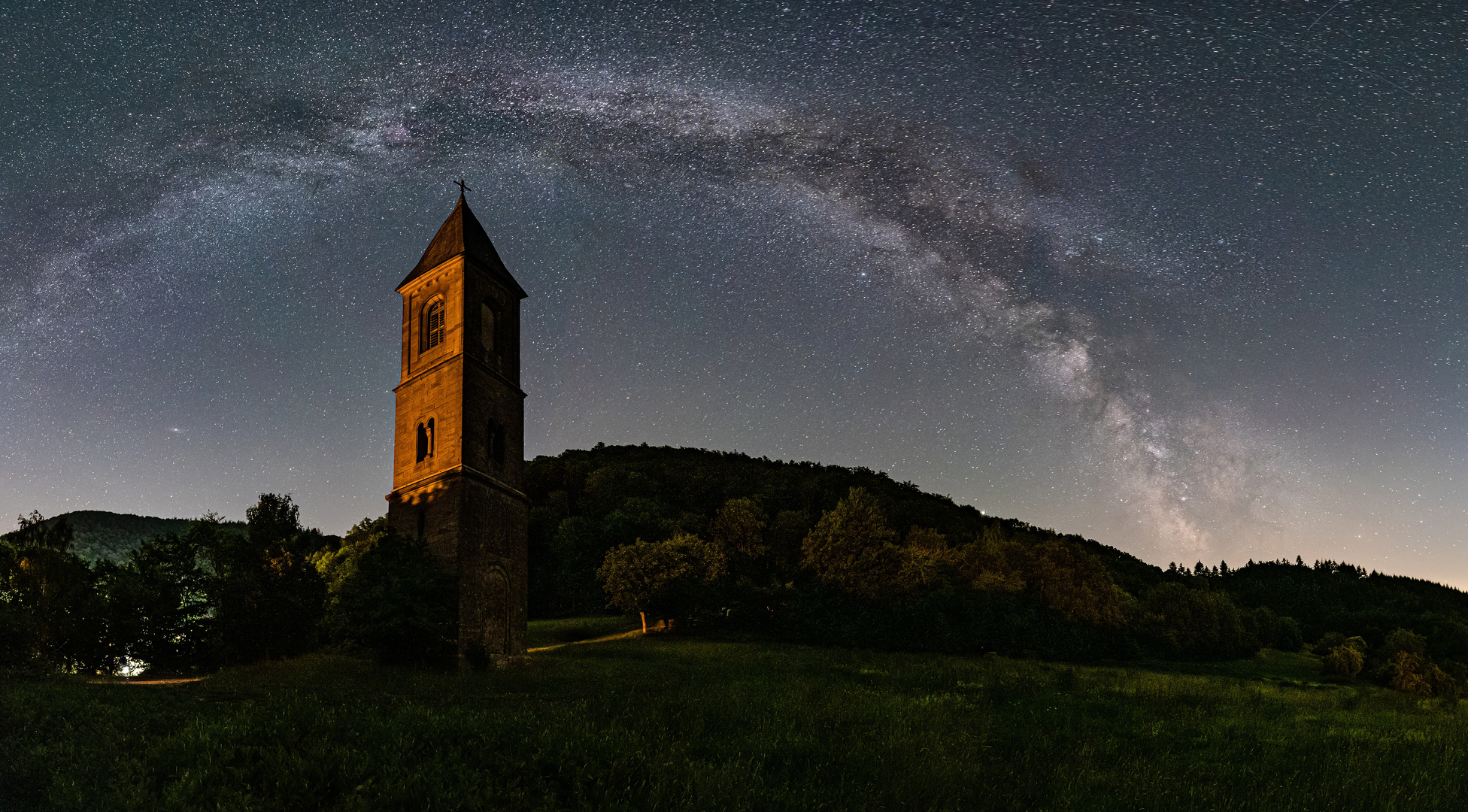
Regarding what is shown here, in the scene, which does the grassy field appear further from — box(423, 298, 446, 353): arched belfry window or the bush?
the bush

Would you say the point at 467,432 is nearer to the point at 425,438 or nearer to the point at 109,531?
the point at 425,438

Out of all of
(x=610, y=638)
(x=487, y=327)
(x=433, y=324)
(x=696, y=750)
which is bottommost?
(x=610, y=638)

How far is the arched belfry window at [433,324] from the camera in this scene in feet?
133

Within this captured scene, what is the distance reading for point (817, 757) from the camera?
14.1 meters

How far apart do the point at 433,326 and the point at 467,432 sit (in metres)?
6.98

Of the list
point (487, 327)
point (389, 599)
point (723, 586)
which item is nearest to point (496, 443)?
point (487, 327)

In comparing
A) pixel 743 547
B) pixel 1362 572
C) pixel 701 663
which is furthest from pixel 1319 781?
pixel 1362 572

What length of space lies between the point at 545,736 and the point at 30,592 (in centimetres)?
2740

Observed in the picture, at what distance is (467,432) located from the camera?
122ft

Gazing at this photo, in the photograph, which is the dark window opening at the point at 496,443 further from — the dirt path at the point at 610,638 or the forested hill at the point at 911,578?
the forested hill at the point at 911,578

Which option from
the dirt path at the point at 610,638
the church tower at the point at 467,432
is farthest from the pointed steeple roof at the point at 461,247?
the dirt path at the point at 610,638

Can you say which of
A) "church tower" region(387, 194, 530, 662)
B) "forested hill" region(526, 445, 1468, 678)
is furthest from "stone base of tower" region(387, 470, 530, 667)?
"forested hill" region(526, 445, 1468, 678)

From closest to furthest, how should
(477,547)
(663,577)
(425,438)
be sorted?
(477,547) < (425,438) < (663,577)

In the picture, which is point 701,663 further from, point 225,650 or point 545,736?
point 545,736
